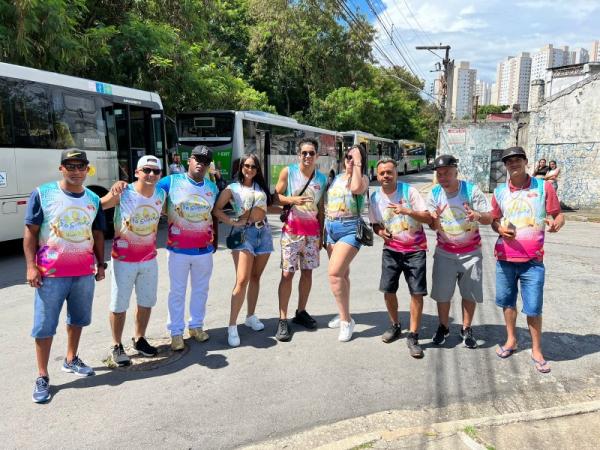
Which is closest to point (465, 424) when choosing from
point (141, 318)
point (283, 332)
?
point (283, 332)

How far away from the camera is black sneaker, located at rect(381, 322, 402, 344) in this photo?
15.1ft

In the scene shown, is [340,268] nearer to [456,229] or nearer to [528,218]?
[456,229]

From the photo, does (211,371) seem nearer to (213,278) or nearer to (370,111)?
(213,278)

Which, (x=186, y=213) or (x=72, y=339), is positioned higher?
(x=186, y=213)

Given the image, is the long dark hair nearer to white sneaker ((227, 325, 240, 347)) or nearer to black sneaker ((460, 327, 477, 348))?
white sneaker ((227, 325, 240, 347))

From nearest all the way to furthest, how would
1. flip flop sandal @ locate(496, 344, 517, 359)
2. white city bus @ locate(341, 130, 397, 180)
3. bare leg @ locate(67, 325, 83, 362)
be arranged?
bare leg @ locate(67, 325, 83, 362) < flip flop sandal @ locate(496, 344, 517, 359) < white city bus @ locate(341, 130, 397, 180)

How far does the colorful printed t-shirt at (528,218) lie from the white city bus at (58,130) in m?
7.64

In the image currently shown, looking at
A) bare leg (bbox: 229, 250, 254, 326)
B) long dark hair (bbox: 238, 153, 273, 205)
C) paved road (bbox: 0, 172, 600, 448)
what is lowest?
paved road (bbox: 0, 172, 600, 448)

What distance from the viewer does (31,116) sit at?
856 cm

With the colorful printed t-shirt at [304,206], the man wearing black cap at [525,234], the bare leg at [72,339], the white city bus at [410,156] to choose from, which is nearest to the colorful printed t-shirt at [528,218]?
the man wearing black cap at [525,234]

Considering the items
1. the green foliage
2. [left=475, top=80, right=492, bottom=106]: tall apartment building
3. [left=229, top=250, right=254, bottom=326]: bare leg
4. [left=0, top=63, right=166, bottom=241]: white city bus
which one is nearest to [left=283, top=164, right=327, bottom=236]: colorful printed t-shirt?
Answer: [left=229, top=250, right=254, bottom=326]: bare leg

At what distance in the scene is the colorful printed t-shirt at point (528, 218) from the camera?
401 cm

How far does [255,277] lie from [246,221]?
57cm

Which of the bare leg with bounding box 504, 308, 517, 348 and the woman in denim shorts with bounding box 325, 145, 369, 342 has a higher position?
the woman in denim shorts with bounding box 325, 145, 369, 342
